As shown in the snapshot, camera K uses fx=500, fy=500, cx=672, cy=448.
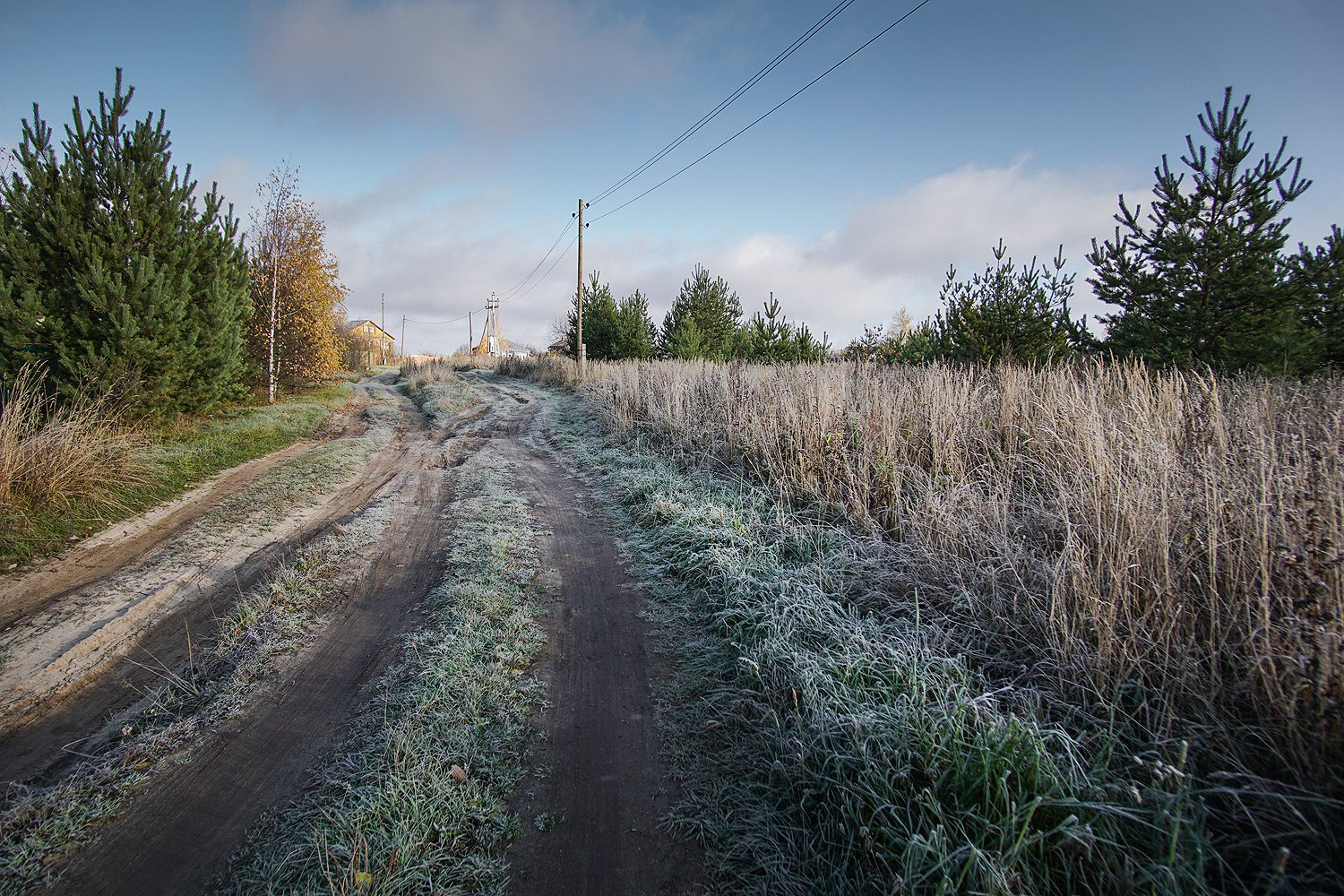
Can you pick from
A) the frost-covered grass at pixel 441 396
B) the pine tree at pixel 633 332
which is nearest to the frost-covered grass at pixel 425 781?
the frost-covered grass at pixel 441 396

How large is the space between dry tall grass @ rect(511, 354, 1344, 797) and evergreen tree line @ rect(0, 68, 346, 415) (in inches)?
388

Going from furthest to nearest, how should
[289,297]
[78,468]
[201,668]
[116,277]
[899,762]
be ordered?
[289,297] → [116,277] → [78,468] → [201,668] → [899,762]

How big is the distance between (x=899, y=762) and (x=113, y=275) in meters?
11.4

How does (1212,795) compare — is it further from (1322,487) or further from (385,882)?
(385,882)

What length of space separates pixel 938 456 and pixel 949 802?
347 centimetres

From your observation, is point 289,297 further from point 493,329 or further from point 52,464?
point 493,329

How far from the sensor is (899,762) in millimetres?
1912

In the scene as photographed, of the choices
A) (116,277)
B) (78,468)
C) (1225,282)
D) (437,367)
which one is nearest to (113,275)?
(116,277)

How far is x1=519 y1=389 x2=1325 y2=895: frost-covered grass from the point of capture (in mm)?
1533

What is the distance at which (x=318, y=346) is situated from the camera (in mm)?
16047

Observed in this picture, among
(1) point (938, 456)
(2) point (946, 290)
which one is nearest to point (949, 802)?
(1) point (938, 456)

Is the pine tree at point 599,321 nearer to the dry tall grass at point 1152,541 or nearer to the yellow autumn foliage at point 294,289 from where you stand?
the yellow autumn foliage at point 294,289

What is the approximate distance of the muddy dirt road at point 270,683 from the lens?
6.41ft

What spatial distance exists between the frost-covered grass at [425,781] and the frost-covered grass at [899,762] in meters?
0.81
